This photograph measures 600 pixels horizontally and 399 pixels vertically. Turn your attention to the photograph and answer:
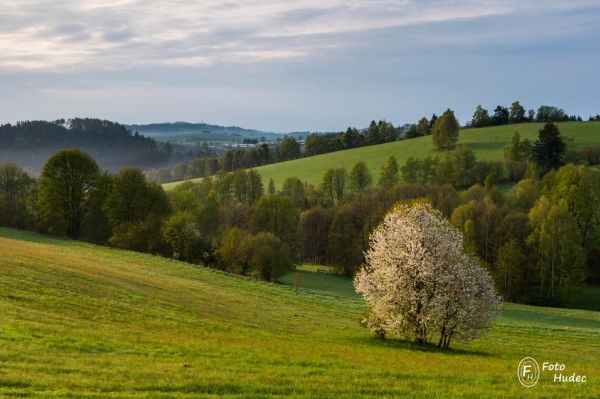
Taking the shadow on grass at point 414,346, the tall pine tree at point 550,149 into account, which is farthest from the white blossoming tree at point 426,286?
the tall pine tree at point 550,149

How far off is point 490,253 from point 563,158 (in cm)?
4628

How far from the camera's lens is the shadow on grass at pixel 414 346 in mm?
26234

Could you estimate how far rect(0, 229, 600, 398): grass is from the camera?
535 inches

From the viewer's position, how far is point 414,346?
89.0 feet

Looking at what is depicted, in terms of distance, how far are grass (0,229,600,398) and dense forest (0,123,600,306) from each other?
1199 inches

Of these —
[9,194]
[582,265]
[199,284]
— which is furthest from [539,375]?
[9,194]

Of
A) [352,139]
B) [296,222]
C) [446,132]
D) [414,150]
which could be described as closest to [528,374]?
[296,222]

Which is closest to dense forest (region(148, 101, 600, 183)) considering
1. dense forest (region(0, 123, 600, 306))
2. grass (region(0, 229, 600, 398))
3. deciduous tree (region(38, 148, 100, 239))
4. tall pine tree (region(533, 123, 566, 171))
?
tall pine tree (region(533, 123, 566, 171))

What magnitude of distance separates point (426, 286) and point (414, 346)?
3279 millimetres

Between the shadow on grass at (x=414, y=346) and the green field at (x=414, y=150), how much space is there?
9796cm

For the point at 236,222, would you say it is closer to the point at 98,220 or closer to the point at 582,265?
the point at 98,220

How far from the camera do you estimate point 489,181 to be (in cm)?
10388

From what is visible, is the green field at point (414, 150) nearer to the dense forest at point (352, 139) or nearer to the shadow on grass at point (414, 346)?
the dense forest at point (352, 139)

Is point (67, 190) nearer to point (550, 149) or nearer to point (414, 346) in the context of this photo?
point (414, 346)
